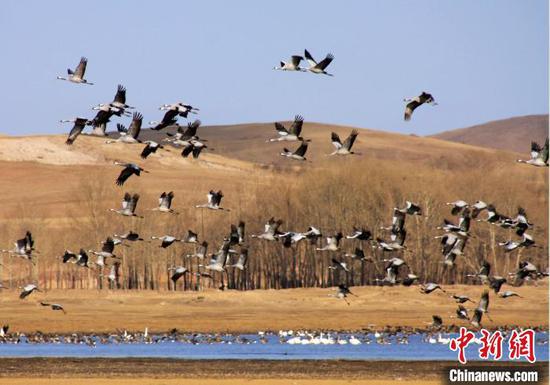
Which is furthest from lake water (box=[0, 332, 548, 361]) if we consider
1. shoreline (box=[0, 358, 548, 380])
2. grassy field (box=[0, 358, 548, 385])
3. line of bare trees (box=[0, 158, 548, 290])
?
line of bare trees (box=[0, 158, 548, 290])

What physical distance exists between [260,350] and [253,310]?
1176 inches

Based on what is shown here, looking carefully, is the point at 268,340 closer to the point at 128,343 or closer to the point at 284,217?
the point at 128,343

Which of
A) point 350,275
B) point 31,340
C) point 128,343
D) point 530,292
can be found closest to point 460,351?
point 128,343

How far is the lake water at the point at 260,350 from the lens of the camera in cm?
5488

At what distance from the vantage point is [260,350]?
58.7m

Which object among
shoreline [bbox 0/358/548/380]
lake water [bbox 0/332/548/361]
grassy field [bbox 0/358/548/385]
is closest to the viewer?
grassy field [bbox 0/358/548/385]

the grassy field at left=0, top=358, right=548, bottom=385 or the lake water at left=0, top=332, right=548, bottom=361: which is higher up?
the grassy field at left=0, top=358, right=548, bottom=385

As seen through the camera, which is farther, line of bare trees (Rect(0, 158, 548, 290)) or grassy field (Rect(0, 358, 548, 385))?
line of bare trees (Rect(0, 158, 548, 290))

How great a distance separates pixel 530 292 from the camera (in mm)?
93438

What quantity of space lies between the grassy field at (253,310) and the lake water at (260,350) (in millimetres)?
10983

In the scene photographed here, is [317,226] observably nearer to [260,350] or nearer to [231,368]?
[260,350]

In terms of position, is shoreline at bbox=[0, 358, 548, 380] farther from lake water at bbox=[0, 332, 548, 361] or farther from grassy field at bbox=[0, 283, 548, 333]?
grassy field at bbox=[0, 283, 548, 333]

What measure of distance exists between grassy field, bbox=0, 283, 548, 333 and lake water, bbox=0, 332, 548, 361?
10983mm

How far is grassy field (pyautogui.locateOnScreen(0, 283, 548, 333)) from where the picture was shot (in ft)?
255
